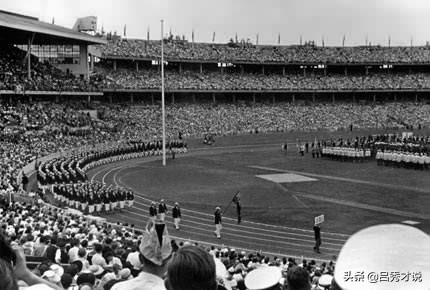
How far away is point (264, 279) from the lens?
332 centimetres

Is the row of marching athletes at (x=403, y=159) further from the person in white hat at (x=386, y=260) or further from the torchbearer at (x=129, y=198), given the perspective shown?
the person in white hat at (x=386, y=260)

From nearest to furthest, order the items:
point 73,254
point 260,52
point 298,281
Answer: point 298,281, point 73,254, point 260,52

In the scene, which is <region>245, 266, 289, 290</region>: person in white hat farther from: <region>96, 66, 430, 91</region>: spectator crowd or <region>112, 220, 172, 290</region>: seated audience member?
<region>96, 66, 430, 91</region>: spectator crowd

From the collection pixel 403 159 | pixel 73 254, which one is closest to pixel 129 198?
pixel 73 254

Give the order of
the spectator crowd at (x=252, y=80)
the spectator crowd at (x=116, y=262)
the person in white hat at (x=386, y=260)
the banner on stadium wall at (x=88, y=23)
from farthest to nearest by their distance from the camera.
→ the banner on stadium wall at (x=88, y=23)
the spectator crowd at (x=252, y=80)
the spectator crowd at (x=116, y=262)
the person in white hat at (x=386, y=260)

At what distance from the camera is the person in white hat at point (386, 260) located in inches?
70.6

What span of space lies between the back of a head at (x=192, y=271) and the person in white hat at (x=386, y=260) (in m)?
0.78

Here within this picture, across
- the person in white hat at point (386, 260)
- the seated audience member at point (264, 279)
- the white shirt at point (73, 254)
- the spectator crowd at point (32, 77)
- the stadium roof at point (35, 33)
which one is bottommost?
the white shirt at point (73, 254)

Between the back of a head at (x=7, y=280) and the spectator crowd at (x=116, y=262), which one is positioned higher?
the back of a head at (x=7, y=280)

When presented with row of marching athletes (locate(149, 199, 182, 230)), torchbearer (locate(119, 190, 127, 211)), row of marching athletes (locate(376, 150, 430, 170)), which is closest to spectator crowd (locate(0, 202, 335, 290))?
row of marching athletes (locate(149, 199, 182, 230))

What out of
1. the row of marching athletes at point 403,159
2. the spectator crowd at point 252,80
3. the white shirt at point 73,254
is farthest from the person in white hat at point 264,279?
the spectator crowd at point 252,80

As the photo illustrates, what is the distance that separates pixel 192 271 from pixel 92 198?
22464mm

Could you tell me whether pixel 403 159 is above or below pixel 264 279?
below

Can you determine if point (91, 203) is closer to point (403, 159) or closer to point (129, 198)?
point (129, 198)
